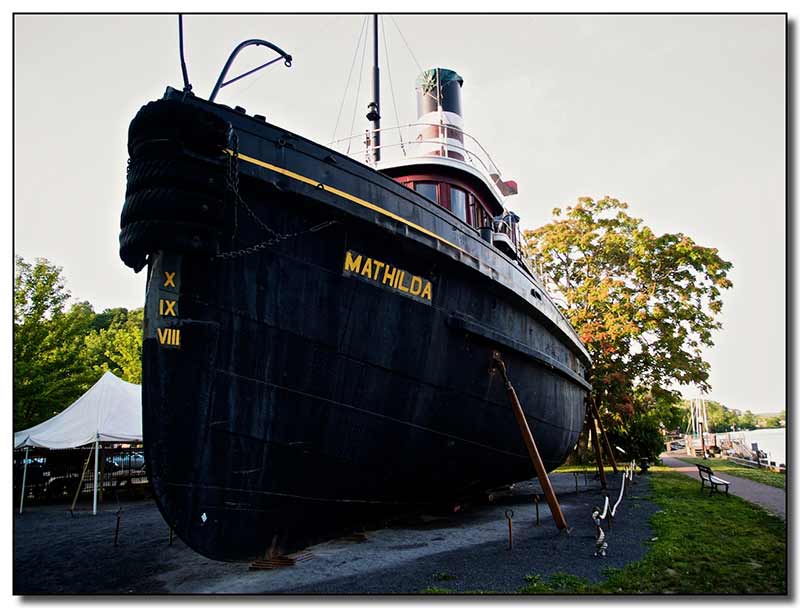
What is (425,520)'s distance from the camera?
23.9 ft

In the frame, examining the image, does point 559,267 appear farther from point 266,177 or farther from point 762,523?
point 266,177

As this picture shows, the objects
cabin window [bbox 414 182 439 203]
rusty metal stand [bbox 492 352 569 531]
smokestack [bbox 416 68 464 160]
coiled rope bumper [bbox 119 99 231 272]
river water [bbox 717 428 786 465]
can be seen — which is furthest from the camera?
smokestack [bbox 416 68 464 160]

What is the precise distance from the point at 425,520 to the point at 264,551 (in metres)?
3.30

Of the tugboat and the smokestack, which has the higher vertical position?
the smokestack

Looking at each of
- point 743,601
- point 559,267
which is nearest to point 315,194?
point 743,601

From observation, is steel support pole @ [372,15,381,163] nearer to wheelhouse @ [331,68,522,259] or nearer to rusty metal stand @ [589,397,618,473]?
wheelhouse @ [331,68,522,259]

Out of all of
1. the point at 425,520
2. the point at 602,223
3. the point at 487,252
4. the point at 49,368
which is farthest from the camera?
the point at 602,223

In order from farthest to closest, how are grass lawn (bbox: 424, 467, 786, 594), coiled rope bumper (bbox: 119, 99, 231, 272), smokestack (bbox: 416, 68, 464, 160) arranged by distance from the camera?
smokestack (bbox: 416, 68, 464, 160), grass lawn (bbox: 424, 467, 786, 594), coiled rope bumper (bbox: 119, 99, 231, 272)

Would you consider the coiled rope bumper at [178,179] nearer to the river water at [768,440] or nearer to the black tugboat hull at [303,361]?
the black tugboat hull at [303,361]

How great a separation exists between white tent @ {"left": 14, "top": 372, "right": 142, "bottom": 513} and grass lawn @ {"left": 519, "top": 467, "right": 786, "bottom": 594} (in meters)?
9.01

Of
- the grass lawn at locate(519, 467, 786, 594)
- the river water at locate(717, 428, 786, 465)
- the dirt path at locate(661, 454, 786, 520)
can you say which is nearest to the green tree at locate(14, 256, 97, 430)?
the grass lawn at locate(519, 467, 786, 594)

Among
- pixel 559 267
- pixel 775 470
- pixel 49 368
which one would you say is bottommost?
pixel 775 470

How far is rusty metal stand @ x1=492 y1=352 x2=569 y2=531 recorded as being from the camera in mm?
5762

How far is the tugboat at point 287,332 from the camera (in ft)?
13.3
